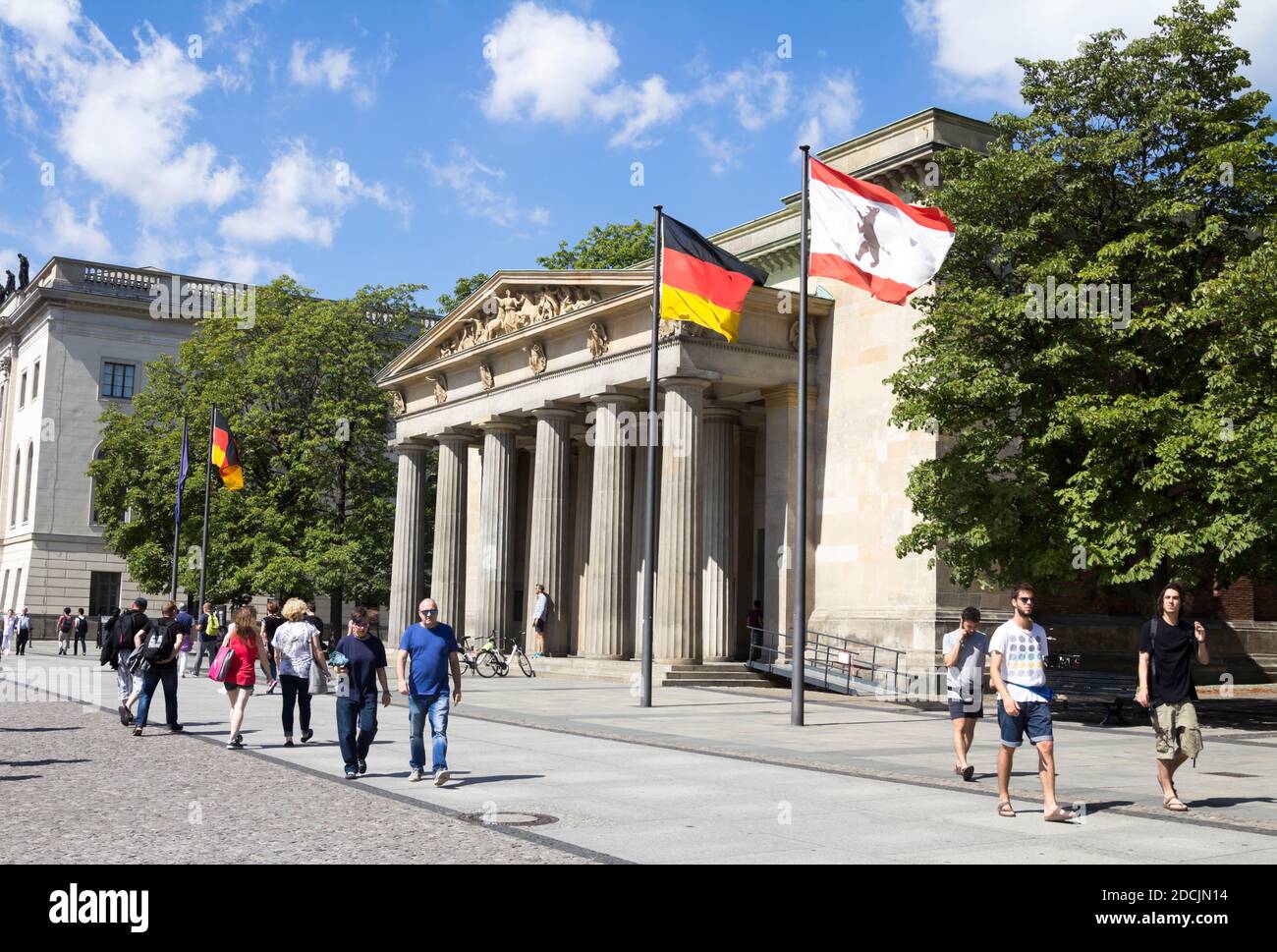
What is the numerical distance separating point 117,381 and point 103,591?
445 inches

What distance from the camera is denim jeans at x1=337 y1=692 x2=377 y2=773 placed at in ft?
45.7

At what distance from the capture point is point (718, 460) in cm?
3619

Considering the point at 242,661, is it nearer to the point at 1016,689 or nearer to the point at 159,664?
the point at 159,664

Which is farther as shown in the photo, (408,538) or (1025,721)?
(408,538)

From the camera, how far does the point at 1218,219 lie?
72.0 ft

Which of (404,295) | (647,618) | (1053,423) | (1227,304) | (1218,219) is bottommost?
(647,618)

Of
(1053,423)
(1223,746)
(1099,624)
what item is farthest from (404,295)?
(1223,746)

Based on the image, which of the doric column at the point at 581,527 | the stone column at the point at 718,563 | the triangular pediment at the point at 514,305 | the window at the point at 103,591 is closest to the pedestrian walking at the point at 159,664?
the stone column at the point at 718,563

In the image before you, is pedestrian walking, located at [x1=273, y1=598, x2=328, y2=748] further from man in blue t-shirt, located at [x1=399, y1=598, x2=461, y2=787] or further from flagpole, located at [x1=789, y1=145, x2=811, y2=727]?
flagpole, located at [x1=789, y1=145, x2=811, y2=727]

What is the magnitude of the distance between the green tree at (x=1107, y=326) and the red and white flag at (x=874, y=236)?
8.15ft

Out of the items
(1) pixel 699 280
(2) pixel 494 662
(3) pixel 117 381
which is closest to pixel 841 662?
(2) pixel 494 662

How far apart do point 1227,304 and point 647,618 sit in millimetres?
11747
